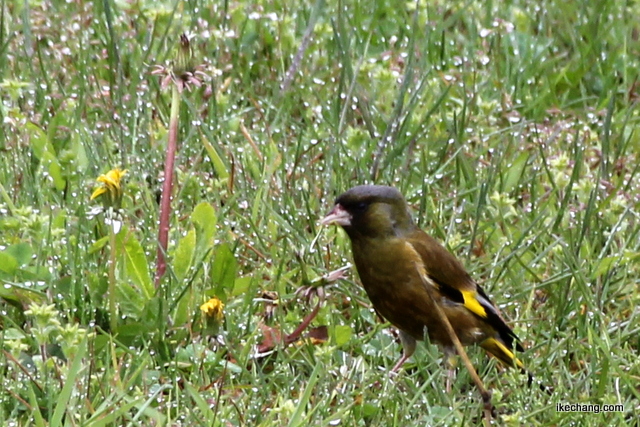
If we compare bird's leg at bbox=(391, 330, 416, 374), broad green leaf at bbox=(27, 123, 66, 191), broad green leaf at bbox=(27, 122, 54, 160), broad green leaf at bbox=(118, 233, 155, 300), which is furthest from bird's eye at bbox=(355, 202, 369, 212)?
broad green leaf at bbox=(27, 122, 54, 160)

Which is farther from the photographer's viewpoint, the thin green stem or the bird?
the bird

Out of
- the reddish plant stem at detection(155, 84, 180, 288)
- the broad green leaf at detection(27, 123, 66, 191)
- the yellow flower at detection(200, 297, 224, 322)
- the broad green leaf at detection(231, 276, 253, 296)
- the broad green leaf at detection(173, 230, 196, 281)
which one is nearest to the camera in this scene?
the yellow flower at detection(200, 297, 224, 322)

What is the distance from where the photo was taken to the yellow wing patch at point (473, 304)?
4.22 m

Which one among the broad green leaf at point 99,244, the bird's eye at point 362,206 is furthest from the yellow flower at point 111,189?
the bird's eye at point 362,206

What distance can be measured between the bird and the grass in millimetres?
78

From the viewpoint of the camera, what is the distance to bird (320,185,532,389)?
4.14 metres

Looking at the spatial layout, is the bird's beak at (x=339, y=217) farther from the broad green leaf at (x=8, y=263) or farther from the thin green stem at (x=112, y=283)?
the broad green leaf at (x=8, y=263)

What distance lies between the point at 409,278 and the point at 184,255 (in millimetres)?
720

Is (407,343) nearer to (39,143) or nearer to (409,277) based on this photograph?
(409,277)

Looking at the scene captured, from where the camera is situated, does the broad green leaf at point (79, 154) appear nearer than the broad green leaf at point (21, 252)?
No

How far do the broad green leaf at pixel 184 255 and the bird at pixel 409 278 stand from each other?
0.42m

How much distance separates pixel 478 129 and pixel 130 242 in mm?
2069

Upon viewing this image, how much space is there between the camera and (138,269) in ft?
13.1

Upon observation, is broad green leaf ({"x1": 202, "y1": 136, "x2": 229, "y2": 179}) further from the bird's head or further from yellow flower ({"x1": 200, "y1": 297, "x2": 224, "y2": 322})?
yellow flower ({"x1": 200, "y1": 297, "x2": 224, "y2": 322})
